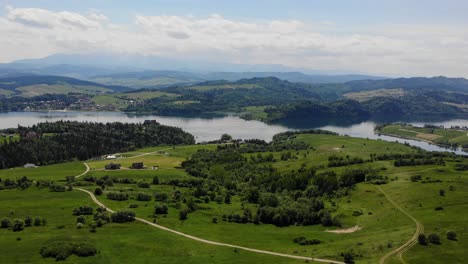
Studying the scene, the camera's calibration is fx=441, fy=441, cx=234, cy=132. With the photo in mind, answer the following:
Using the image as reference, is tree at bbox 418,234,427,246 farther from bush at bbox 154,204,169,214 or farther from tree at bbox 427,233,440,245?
bush at bbox 154,204,169,214

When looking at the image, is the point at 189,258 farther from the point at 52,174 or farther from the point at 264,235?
the point at 52,174

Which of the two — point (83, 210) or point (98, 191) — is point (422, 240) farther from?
point (98, 191)

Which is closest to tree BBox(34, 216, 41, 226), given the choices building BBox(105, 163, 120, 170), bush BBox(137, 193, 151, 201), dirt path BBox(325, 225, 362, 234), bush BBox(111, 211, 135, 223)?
bush BBox(111, 211, 135, 223)

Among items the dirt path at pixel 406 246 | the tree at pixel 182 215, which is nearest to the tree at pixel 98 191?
the tree at pixel 182 215

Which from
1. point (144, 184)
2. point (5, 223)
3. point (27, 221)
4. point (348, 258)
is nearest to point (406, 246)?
point (348, 258)

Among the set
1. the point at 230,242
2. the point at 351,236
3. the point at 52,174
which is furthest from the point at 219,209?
the point at 52,174

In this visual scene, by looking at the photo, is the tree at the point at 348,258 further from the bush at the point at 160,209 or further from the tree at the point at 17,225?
the tree at the point at 17,225
